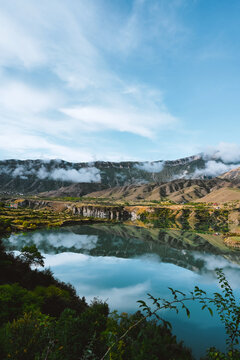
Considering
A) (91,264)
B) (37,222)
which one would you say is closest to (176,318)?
(91,264)

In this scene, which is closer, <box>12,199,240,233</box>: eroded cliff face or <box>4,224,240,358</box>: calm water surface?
<box>4,224,240,358</box>: calm water surface

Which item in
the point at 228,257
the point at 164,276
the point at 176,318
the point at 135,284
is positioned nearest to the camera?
the point at 176,318

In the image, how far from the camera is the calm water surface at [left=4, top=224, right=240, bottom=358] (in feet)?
75.8

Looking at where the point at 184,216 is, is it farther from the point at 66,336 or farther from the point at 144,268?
the point at 66,336

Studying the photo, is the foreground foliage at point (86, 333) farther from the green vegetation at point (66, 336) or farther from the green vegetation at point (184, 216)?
the green vegetation at point (184, 216)

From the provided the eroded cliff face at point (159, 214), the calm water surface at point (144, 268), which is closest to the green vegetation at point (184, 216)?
the eroded cliff face at point (159, 214)

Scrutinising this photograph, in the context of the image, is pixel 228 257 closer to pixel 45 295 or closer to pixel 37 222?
pixel 45 295

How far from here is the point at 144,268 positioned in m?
44.5

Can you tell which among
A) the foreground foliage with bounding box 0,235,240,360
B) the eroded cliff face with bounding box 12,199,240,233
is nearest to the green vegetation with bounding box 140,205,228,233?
the eroded cliff face with bounding box 12,199,240,233

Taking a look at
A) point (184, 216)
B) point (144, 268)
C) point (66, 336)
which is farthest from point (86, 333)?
point (184, 216)

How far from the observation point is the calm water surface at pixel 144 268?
23.1 m

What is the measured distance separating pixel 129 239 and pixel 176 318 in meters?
55.5

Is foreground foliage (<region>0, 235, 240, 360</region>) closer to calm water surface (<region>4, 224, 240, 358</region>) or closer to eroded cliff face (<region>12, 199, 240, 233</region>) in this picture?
calm water surface (<region>4, 224, 240, 358</region>)

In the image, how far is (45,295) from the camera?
15812 millimetres
